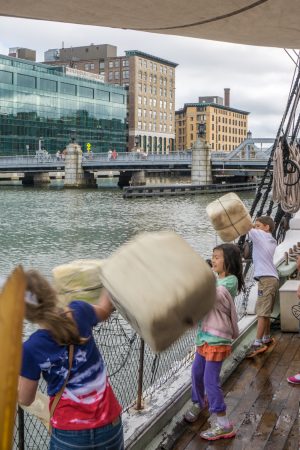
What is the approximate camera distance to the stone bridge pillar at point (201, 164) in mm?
65188

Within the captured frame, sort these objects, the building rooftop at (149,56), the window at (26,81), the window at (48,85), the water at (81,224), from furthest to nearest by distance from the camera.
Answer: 1. the building rooftop at (149,56)
2. the window at (48,85)
3. the window at (26,81)
4. the water at (81,224)

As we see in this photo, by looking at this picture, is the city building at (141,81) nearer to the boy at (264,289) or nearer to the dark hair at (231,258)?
the boy at (264,289)

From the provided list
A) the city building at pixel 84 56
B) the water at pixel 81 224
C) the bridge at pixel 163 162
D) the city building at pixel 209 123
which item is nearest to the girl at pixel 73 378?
the water at pixel 81 224

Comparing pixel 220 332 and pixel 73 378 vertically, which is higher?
pixel 73 378

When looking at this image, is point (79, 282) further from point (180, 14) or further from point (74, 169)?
point (74, 169)

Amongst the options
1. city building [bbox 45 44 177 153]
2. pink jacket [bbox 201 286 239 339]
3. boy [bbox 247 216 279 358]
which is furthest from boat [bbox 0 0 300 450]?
city building [bbox 45 44 177 153]

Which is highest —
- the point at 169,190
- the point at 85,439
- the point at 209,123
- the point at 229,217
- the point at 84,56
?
the point at 84,56

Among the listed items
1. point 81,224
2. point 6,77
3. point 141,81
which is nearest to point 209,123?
point 141,81

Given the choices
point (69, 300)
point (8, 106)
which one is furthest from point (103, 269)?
point (8, 106)

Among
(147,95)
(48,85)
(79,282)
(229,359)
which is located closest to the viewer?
(79,282)

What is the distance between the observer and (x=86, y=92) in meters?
105

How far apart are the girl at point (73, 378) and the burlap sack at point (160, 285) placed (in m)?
0.39

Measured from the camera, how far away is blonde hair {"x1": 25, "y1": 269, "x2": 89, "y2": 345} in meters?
2.30

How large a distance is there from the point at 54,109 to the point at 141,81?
3234 centimetres
